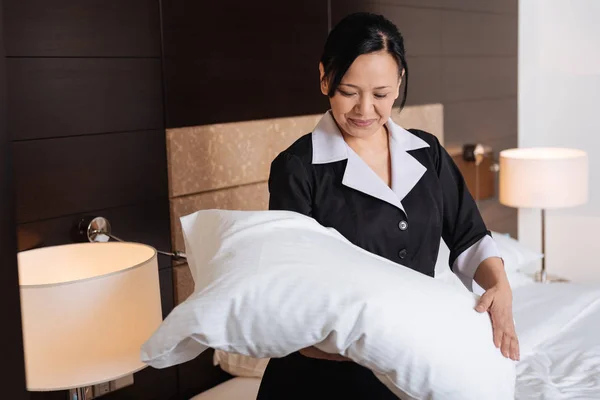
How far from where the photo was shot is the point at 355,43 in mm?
1521

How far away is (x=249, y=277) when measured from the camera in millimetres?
1239

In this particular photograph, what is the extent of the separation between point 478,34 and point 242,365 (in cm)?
230

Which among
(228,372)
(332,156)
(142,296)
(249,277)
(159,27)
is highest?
(159,27)

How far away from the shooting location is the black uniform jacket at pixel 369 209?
1.47 meters

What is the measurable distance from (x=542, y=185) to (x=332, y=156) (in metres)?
2.27

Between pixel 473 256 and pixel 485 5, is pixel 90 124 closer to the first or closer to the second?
pixel 473 256

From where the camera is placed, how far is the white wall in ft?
14.3

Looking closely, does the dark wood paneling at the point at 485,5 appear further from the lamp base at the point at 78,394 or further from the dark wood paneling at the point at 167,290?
the lamp base at the point at 78,394

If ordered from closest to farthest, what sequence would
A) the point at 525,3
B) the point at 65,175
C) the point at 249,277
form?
the point at 249,277, the point at 65,175, the point at 525,3

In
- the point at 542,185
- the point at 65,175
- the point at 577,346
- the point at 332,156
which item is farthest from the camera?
the point at 542,185

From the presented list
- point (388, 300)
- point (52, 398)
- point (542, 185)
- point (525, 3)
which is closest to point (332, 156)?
point (388, 300)

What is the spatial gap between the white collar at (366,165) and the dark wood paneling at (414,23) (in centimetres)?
141

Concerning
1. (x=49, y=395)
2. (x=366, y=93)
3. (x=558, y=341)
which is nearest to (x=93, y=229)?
(x=49, y=395)

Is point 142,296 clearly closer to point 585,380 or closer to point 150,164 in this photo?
point 150,164
